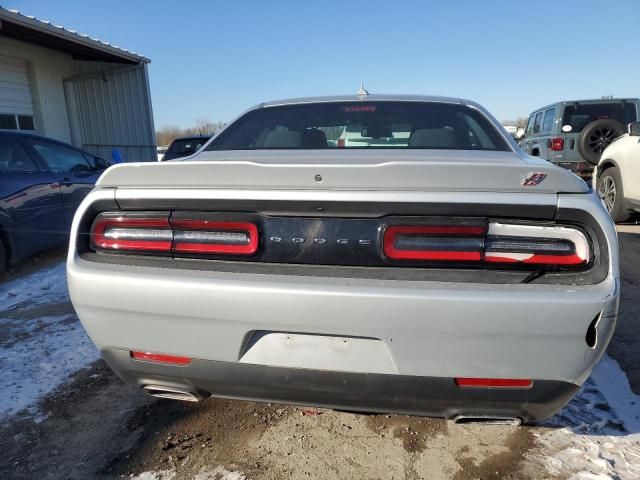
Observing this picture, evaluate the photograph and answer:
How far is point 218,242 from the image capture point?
1657 mm

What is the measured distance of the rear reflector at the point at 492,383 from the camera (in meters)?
1.51

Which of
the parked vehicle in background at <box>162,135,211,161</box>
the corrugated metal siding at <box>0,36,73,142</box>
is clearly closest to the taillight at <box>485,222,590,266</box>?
the parked vehicle in background at <box>162,135,211,161</box>

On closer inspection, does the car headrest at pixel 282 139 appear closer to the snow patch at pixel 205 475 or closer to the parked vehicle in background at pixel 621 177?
the snow patch at pixel 205 475

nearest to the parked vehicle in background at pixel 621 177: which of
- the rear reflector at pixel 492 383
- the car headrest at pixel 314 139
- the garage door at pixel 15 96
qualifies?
the car headrest at pixel 314 139

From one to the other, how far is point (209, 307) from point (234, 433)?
941 mm

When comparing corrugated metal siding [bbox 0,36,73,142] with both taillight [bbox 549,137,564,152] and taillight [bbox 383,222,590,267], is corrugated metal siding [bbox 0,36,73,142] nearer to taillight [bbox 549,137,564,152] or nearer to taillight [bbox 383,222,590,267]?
taillight [bbox 549,137,564,152]

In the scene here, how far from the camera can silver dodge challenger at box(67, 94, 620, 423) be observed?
1438 mm

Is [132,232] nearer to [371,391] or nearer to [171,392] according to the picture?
[171,392]

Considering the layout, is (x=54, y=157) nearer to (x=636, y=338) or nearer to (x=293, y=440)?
(x=293, y=440)

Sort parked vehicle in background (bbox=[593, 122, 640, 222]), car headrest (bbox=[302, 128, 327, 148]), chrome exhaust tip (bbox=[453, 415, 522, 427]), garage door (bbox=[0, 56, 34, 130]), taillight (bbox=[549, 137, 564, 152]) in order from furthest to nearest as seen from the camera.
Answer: garage door (bbox=[0, 56, 34, 130]) → taillight (bbox=[549, 137, 564, 152]) → parked vehicle in background (bbox=[593, 122, 640, 222]) → car headrest (bbox=[302, 128, 327, 148]) → chrome exhaust tip (bbox=[453, 415, 522, 427])

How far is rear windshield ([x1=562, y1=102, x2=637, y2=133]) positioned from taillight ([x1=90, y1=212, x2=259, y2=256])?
31.7 feet

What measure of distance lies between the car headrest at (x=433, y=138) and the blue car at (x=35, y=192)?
396 cm

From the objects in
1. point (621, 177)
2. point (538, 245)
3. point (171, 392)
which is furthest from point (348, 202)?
point (621, 177)

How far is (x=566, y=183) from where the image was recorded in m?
1.46
